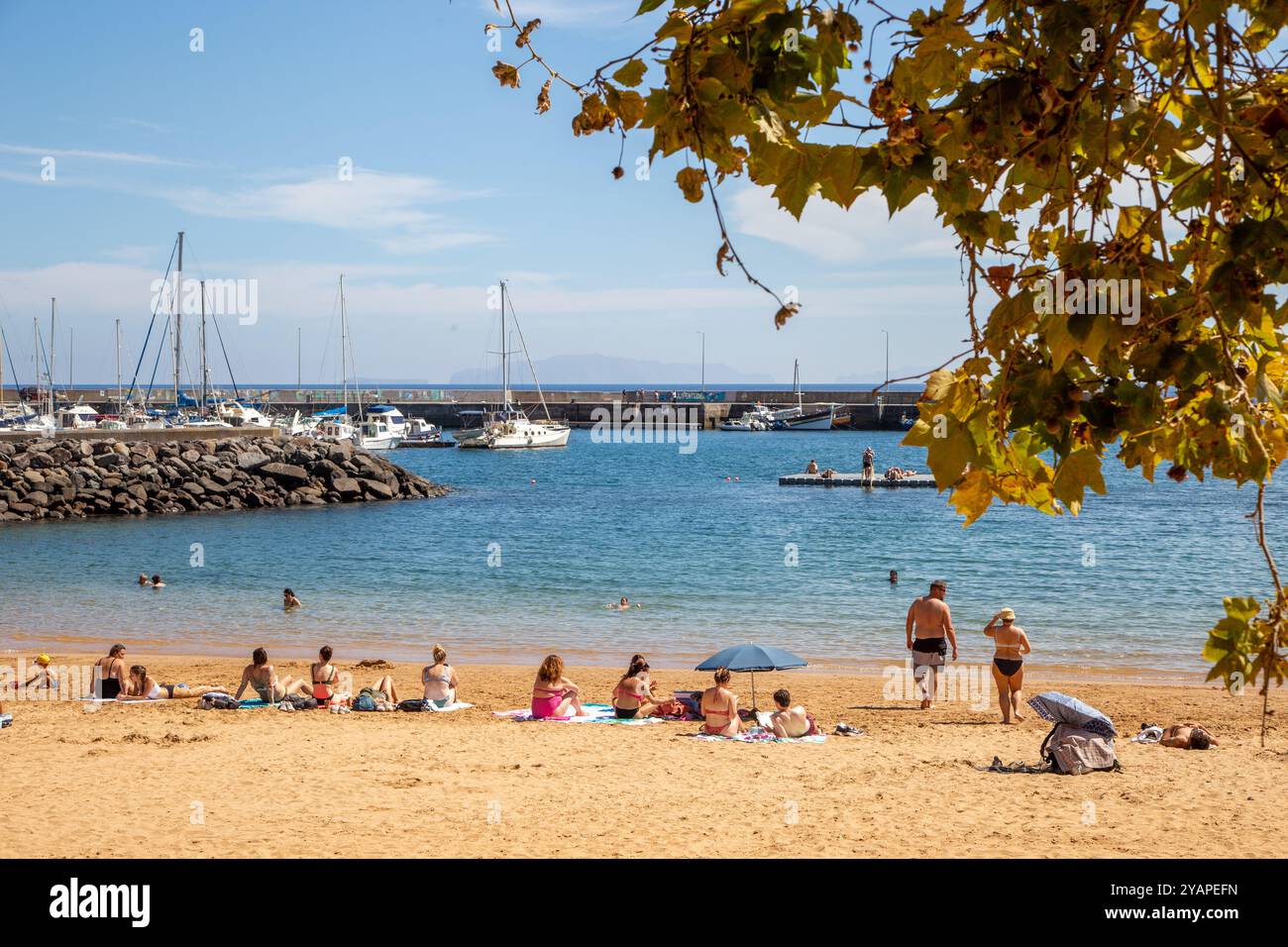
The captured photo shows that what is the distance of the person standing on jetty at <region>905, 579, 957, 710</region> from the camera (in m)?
14.3

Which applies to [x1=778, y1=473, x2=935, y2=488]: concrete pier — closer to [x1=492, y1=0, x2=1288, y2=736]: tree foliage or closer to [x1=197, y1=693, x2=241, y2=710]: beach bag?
[x1=197, y1=693, x2=241, y2=710]: beach bag

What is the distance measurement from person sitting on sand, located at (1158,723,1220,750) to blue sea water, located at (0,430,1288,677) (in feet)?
25.2

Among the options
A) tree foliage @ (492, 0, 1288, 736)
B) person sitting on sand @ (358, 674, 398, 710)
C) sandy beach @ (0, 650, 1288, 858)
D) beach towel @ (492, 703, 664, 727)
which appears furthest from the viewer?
person sitting on sand @ (358, 674, 398, 710)

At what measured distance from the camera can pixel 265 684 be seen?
14.1 meters

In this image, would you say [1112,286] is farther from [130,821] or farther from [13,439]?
[13,439]

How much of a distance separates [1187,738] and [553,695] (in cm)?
698

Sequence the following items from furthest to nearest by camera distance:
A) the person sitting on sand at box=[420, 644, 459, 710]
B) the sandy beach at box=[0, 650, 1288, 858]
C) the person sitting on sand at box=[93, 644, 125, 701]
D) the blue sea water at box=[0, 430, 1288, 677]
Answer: the blue sea water at box=[0, 430, 1288, 677] → the person sitting on sand at box=[93, 644, 125, 701] → the person sitting on sand at box=[420, 644, 459, 710] → the sandy beach at box=[0, 650, 1288, 858]

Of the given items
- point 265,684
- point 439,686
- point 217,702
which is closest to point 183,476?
point 217,702

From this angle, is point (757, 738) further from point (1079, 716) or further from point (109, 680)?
point (109, 680)

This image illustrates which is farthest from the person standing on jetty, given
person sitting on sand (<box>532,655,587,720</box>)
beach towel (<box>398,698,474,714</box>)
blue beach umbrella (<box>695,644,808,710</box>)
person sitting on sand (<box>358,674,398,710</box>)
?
person sitting on sand (<box>358,674,398,710</box>)

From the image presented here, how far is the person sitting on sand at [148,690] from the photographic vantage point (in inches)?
573

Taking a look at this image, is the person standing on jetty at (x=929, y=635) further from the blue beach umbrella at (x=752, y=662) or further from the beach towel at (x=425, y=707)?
the beach towel at (x=425, y=707)

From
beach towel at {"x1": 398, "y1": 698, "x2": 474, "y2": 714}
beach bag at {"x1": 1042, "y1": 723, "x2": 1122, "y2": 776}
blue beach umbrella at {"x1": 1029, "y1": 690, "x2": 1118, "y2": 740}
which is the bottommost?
beach towel at {"x1": 398, "y1": 698, "x2": 474, "y2": 714}

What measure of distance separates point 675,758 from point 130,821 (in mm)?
4883
